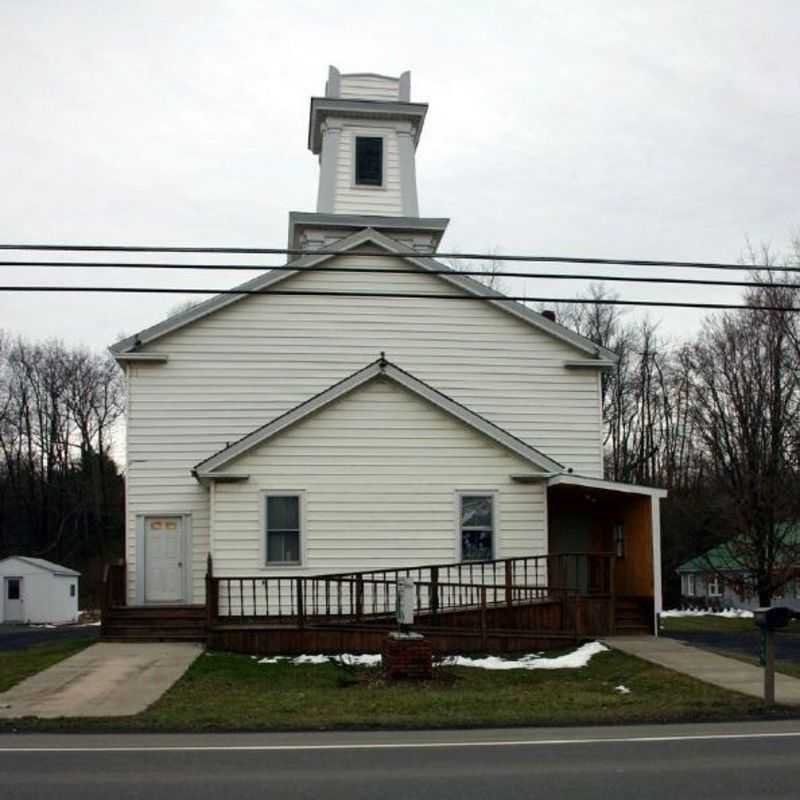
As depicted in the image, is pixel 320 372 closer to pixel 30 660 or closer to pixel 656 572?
pixel 656 572

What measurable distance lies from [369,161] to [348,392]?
9.99 meters

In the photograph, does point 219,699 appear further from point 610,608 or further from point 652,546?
point 652,546

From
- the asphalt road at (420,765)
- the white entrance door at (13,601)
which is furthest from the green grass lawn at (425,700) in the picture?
the white entrance door at (13,601)

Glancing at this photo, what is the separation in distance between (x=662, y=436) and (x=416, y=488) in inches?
1763

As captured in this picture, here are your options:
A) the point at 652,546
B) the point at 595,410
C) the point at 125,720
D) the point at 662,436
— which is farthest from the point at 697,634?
the point at 662,436

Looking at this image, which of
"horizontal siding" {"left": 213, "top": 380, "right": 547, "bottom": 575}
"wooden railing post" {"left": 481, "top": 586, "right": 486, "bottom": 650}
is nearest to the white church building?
"horizontal siding" {"left": 213, "top": 380, "right": 547, "bottom": 575}

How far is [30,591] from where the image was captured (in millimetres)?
49031

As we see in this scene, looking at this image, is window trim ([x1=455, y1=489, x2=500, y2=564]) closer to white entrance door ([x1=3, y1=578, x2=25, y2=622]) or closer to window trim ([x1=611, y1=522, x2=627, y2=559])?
window trim ([x1=611, y1=522, x2=627, y2=559])

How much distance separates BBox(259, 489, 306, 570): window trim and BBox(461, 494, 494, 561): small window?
3.09 meters

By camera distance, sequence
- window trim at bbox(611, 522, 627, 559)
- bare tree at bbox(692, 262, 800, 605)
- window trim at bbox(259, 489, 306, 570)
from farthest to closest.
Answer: bare tree at bbox(692, 262, 800, 605)
window trim at bbox(611, 522, 627, 559)
window trim at bbox(259, 489, 306, 570)

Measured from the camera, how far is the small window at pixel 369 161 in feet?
97.0

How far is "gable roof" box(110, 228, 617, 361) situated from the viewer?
24641mm

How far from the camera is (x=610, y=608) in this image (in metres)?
20.0

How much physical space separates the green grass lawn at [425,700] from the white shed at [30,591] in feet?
112
